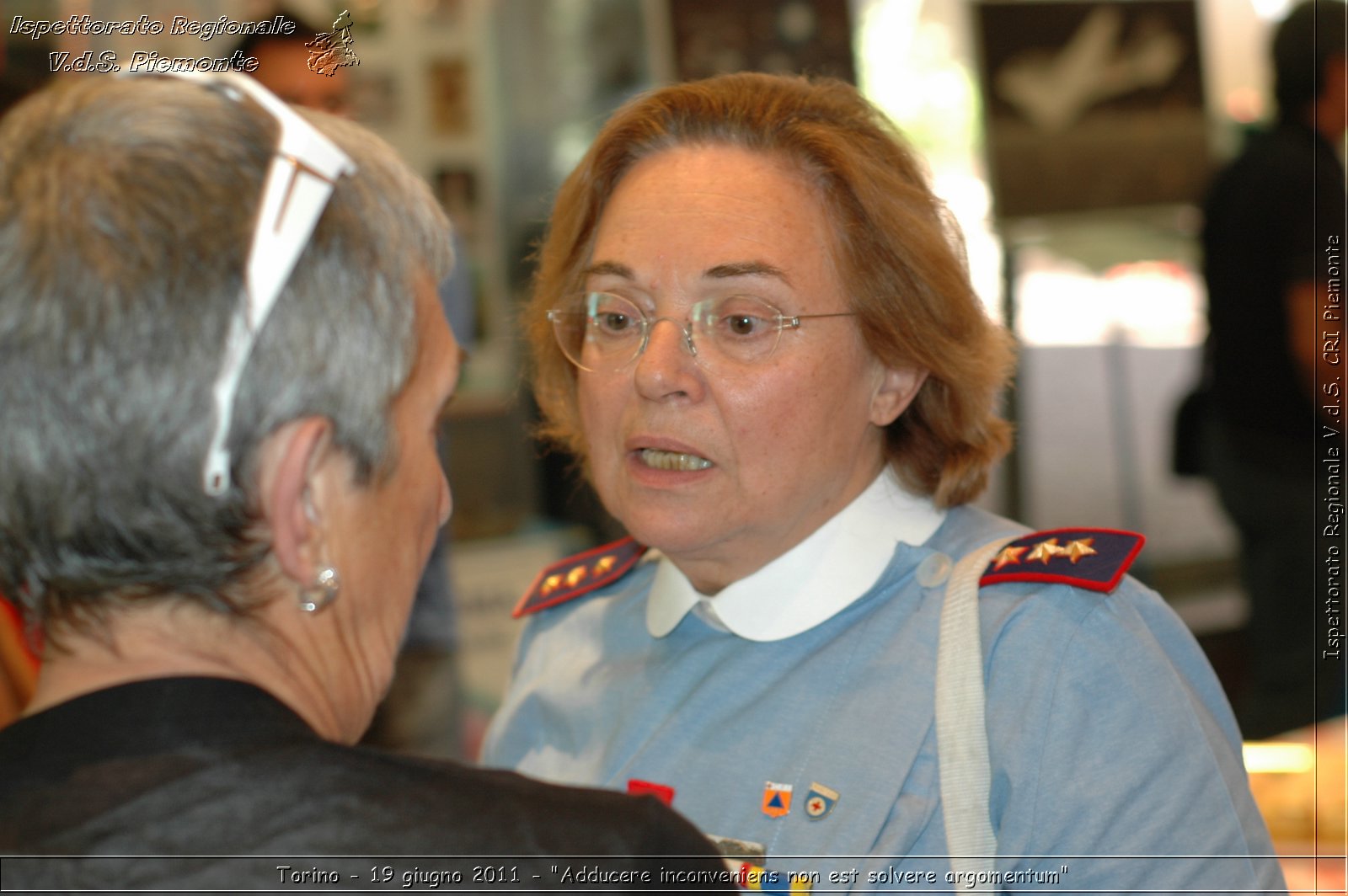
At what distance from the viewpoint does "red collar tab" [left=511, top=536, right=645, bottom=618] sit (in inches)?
79.4

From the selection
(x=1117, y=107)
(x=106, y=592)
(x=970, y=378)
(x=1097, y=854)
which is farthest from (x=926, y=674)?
(x=1117, y=107)

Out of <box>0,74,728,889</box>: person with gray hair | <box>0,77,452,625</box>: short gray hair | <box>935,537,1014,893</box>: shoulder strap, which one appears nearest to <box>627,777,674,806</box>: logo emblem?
<box>935,537,1014,893</box>: shoulder strap

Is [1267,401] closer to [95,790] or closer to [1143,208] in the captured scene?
[1143,208]

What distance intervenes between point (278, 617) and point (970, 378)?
41.3 inches

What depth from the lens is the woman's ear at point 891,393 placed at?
1736 millimetres

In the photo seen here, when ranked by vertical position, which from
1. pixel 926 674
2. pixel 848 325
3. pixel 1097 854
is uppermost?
pixel 848 325

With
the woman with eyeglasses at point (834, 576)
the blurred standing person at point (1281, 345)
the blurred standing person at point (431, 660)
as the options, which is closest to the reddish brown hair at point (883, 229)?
the woman with eyeglasses at point (834, 576)

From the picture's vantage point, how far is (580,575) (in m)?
2.06

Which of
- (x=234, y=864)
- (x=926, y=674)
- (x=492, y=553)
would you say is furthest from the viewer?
(x=492, y=553)

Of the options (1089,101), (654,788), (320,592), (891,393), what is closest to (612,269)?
(891,393)

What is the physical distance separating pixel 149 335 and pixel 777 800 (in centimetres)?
95

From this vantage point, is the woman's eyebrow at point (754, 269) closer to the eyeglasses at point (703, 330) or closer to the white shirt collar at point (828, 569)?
the eyeglasses at point (703, 330)

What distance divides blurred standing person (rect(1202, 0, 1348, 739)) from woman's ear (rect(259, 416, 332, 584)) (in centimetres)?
309

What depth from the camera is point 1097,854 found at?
4.43 ft
